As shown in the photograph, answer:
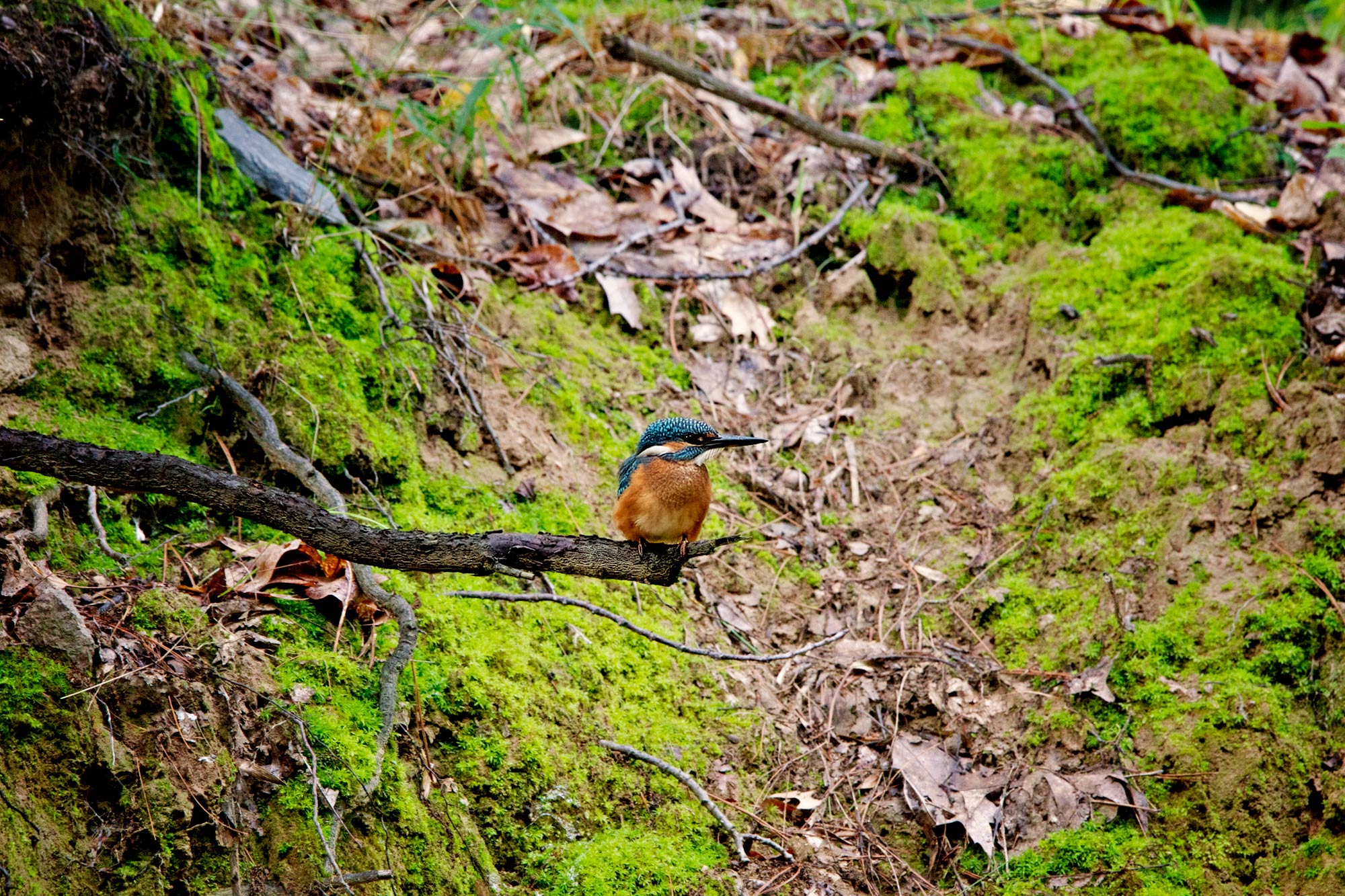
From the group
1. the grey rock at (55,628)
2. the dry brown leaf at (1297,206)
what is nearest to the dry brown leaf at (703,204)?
the dry brown leaf at (1297,206)

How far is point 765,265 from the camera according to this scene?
5891 millimetres

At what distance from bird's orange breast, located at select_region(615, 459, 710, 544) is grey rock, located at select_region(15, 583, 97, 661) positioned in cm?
175

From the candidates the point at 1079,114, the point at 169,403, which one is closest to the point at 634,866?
the point at 169,403

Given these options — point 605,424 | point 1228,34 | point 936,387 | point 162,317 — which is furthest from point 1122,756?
point 1228,34

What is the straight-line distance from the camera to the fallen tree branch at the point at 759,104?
21.0ft

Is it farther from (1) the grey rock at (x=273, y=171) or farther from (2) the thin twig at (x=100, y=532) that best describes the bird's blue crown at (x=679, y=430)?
(1) the grey rock at (x=273, y=171)

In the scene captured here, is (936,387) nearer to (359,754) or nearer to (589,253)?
(589,253)

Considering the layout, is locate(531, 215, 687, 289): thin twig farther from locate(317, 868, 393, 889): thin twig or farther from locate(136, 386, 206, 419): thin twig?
locate(317, 868, 393, 889): thin twig

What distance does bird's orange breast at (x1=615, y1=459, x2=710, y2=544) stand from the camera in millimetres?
3582

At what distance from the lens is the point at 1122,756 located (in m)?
3.88

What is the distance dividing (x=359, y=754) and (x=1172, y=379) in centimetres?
406

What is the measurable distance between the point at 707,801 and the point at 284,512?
2020 millimetres

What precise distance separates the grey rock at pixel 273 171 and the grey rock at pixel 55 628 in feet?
7.57

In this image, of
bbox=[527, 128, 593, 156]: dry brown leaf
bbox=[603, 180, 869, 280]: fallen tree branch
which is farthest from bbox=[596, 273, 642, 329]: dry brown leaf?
bbox=[527, 128, 593, 156]: dry brown leaf
